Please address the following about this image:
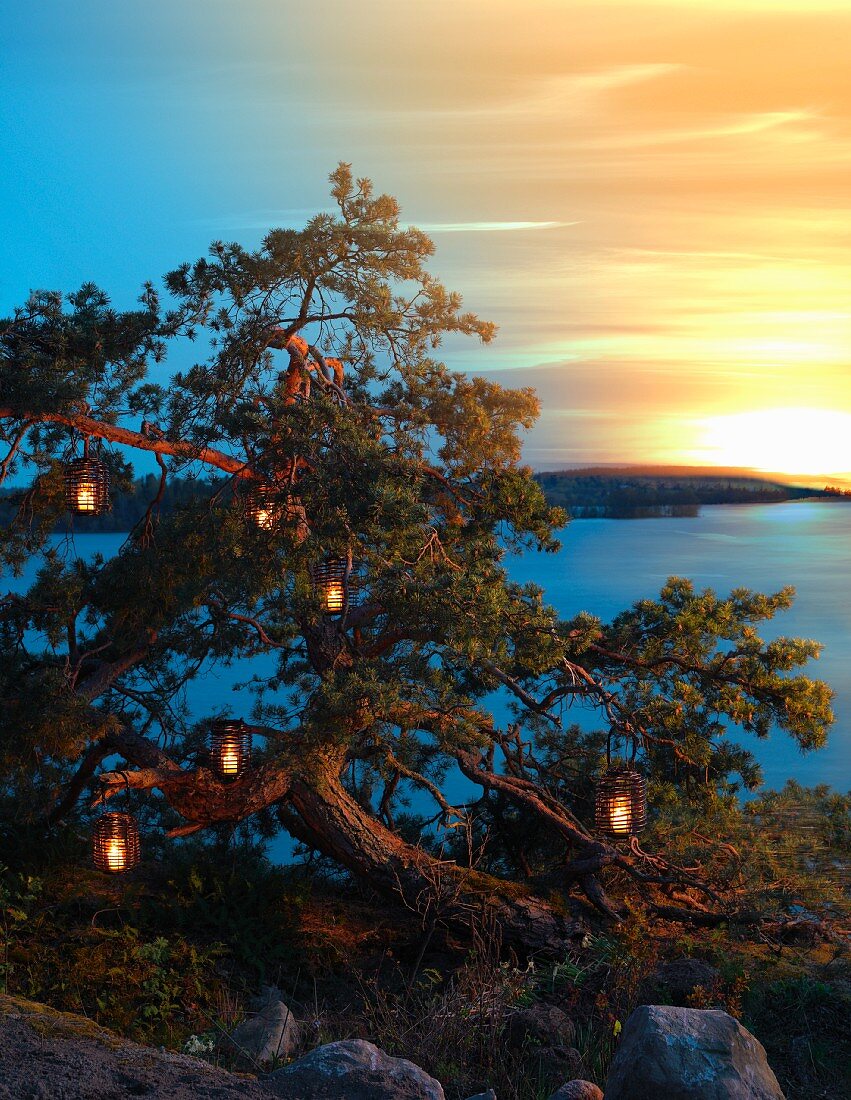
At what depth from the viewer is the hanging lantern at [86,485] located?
24.3 feet

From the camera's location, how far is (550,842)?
9.11 meters

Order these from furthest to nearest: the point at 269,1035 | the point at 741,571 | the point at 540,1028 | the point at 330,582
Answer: the point at 741,571 → the point at 330,582 → the point at 269,1035 → the point at 540,1028

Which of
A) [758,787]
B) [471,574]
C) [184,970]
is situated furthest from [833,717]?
[184,970]

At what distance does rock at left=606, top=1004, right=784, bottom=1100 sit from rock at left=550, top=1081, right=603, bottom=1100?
0.18 feet

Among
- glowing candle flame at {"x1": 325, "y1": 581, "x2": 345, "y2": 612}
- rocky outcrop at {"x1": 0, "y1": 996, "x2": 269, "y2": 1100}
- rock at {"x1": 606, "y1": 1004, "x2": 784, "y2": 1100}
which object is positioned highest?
glowing candle flame at {"x1": 325, "y1": 581, "x2": 345, "y2": 612}

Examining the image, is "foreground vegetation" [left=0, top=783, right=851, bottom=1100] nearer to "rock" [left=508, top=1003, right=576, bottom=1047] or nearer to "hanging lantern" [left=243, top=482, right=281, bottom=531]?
"rock" [left=508, top=1003, right=576, bottom=1047]

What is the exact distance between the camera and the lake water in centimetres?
1680

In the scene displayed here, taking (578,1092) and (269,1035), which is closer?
(578,1092)

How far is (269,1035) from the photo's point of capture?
568 cm

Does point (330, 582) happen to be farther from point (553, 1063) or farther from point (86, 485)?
point (553, 1063)

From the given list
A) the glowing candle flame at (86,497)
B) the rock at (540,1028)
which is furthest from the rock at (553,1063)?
the glowing candle flame at (86,497)

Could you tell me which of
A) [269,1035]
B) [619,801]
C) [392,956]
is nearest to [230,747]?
[392,956]

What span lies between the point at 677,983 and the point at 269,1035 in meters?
2.32

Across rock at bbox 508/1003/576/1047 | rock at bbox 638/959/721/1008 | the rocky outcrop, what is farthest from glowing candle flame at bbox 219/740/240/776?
the rocky outcrop
